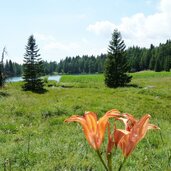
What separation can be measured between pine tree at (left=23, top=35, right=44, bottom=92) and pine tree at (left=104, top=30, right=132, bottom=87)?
42.1 feet

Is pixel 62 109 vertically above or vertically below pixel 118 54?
below

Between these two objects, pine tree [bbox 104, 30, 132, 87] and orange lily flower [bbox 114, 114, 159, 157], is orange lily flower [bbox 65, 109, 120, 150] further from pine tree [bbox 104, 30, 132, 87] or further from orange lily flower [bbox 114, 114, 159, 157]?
pine tree [bbox 104, 30, 132, 87]

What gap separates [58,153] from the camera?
8.00 metres

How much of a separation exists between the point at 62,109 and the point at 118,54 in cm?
4665

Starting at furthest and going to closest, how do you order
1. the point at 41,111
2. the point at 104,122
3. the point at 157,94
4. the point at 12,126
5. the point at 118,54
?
the point at 118,54
the point at 157,94
the point at 41,111
the point at 12,126
the point at 104,122

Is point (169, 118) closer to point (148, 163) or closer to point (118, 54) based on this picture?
point (148, 163)

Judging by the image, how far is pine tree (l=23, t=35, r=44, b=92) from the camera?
59.4 m

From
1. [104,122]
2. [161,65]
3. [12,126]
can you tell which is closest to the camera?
[104,122]

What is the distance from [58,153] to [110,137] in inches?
260

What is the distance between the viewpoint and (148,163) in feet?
22.8

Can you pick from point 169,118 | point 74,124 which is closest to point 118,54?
point 169,118

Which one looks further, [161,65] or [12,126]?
[161,65]

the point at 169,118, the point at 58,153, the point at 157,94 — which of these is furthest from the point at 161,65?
the point at 58,153

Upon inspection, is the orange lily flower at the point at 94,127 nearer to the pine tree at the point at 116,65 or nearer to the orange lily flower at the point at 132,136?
the orange lily flower at the point at 132,136
